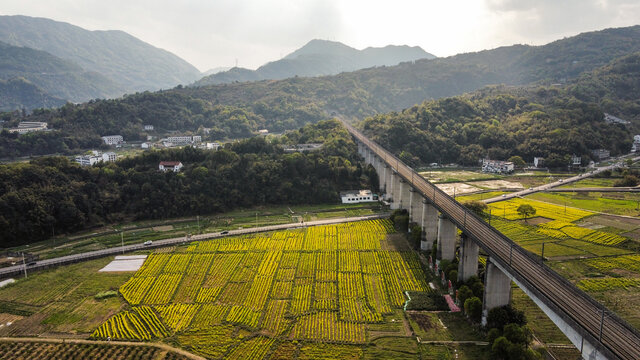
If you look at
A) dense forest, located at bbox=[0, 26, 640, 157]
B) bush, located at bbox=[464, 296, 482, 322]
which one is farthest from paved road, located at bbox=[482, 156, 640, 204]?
dense forest, located at bbox=[0, 26, 640, 157]

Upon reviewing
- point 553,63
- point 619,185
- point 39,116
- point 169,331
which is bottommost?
point 169,331

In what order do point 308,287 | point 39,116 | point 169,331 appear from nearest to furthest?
point 169,331, point 308,287, point 39,116

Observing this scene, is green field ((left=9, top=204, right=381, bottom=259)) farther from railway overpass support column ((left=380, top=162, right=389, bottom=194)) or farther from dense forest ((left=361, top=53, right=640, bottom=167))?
dense forest ((left=361, top=53, right=640, bottom=167))

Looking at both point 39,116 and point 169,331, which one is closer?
point 169,331

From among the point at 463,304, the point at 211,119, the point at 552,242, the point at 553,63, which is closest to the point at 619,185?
the point at 552,242

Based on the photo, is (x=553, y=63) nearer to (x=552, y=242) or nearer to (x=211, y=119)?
(x=211, y=119)

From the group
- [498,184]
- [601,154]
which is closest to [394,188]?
[498,184]

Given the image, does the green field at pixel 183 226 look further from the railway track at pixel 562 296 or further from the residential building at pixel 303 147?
the railway track at pixel 562 296
